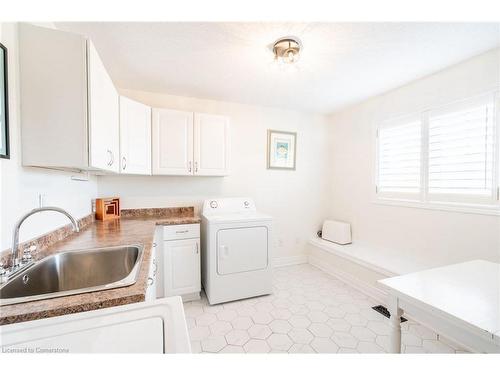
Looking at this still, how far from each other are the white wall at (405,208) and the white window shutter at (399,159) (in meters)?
0.14

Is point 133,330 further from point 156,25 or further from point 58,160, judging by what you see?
point 156,25

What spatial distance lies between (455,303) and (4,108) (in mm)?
2190

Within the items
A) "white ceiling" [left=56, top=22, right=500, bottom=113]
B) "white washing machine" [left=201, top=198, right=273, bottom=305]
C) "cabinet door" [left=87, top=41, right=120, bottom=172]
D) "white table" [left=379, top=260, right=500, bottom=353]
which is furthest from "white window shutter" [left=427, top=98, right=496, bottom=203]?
"cabinet door" [left=87, top=41, right=120, bottom=172]

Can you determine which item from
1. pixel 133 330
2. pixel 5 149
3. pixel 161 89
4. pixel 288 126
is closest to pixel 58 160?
pixel 5 149

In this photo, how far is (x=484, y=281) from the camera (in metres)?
1.09

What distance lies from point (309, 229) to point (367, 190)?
1.06 metres

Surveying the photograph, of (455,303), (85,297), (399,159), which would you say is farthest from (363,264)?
(85,297)

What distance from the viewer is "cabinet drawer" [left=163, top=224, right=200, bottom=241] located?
7.06 feet

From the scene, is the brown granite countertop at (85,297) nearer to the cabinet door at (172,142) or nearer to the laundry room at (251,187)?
the laundry room at (251,187)

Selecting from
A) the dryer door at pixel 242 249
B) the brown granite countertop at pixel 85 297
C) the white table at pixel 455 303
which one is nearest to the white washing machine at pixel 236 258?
the dryer door at pixel 242 249

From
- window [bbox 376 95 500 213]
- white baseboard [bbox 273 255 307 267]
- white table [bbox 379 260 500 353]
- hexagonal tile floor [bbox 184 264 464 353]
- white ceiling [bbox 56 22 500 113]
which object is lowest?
hexagonal tile floor [bbox 184 264 464 353]

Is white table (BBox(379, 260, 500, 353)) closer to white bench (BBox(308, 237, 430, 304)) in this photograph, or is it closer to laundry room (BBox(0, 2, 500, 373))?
laundry room (BBox(0, 2, 500, 373))

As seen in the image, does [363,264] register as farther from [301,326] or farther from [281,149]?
[281,149]

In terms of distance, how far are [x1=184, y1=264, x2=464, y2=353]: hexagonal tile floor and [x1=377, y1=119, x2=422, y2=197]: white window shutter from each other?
1315mm
